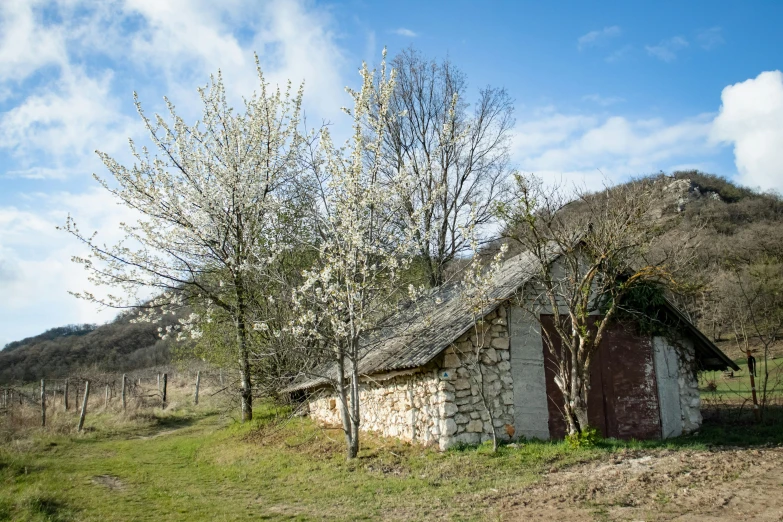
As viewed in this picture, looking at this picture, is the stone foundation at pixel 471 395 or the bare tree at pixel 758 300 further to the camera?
the bare tree at pixel 758 300

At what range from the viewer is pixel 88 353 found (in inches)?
1871

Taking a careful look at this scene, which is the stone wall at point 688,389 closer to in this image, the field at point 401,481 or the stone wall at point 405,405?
the field at point 401,481

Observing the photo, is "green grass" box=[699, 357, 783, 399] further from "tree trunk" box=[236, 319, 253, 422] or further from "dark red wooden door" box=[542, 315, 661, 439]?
"tree trunk" box=[236, 319, 253, 422]

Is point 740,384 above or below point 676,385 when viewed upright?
below

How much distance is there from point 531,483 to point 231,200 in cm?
1135

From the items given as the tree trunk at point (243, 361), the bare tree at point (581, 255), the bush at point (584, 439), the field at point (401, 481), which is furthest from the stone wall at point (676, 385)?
the tree trunk at point (243, 361)

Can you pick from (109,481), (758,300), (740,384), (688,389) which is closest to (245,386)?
(109,481)

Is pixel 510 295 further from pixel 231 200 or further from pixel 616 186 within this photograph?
pixel 231 200

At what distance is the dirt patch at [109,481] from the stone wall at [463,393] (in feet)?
17.0

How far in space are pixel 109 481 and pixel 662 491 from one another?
9.89m

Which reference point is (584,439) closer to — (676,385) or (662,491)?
(662,491)

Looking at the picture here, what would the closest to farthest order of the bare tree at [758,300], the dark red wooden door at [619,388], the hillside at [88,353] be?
the dark red wooden door at [619,388], the bare tree at [758,300], the hillside at [88,353]

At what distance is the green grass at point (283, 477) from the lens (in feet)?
25.0

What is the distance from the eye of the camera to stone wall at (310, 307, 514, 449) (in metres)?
10.4
